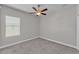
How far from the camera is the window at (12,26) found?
3.85 meters

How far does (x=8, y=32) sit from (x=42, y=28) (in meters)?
1.77

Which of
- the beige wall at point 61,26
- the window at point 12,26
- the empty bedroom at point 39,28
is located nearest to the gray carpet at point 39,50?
the empty bedroom at point 39,28

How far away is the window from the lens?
385 centimetres

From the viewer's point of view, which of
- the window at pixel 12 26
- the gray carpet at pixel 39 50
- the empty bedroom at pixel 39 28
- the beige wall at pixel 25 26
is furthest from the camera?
the beige wall at pixel 25 26

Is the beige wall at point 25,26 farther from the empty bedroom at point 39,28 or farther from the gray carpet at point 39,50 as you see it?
the gray carpet at point 39,50

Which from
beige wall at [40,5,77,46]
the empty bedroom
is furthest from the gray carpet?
beige wall at [40,5,77,46]

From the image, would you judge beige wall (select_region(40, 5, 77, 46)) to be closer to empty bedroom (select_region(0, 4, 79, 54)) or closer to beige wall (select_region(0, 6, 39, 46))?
empty bedroom (select_region(0, 4, 79, 54))

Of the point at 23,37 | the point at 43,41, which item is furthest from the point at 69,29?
the point at 23,37

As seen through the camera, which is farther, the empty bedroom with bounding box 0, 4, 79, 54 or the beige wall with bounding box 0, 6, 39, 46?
the beige wall with bounding box 0, 6, 39, 46

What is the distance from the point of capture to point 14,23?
424cm

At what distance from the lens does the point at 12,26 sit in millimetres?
4145

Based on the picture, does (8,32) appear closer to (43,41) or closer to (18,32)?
(18,32)

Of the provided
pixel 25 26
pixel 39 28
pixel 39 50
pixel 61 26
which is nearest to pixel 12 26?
pixel 25 26
